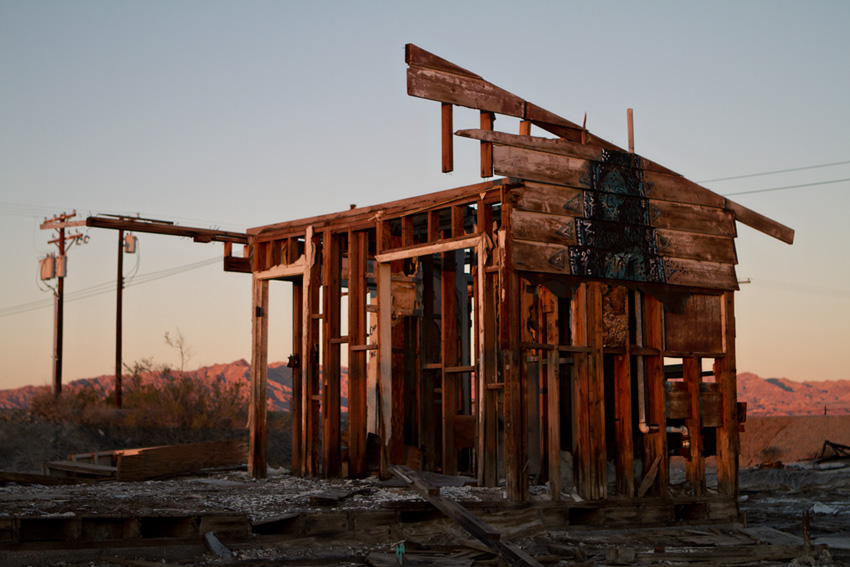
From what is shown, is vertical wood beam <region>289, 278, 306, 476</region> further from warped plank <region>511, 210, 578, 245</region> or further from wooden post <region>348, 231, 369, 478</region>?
warped plank <region>511, 210, 578, 245</region>

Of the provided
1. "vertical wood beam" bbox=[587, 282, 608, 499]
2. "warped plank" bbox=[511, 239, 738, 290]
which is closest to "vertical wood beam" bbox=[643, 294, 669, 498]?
"warped plank" bbox=[511, 239, 738, 290]

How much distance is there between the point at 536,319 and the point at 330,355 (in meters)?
3.75

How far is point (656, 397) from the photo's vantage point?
1476 cm

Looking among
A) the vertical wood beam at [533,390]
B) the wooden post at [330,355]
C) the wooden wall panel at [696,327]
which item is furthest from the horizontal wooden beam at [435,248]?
the wooden wall panel at [696,327]

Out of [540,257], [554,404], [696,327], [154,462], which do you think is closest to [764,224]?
[696,327]

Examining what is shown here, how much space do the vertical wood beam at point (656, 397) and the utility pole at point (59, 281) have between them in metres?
25.2

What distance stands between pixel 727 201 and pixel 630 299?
251cm

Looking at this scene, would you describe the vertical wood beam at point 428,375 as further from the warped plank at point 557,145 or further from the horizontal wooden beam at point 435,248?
the warped plank at point 557,145

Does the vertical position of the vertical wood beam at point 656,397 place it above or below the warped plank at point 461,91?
below

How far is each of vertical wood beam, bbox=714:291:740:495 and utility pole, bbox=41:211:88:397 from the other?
25626 mm

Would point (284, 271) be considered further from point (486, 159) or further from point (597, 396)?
point (597, 396)

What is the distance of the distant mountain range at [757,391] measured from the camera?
88.1 m

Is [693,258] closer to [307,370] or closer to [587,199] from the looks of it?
[587,199]

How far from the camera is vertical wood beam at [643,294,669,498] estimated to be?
48.1 feet
